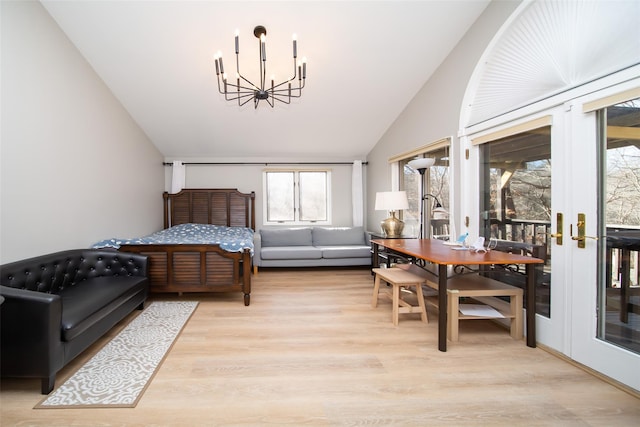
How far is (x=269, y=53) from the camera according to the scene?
3.25m

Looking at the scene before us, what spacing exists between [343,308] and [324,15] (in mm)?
2968

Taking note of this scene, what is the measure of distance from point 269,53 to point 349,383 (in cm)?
329

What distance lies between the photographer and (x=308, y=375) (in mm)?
1846

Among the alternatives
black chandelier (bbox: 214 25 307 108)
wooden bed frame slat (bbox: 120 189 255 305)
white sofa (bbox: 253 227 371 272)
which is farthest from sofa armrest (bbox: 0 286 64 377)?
white sofa (bbox: 253 227 371 272)

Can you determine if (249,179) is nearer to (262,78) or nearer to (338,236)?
(338,236)

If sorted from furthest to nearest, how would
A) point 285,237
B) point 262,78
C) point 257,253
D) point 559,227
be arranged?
point 285,237 → point 257,253 → point 262,78 → point 559,227

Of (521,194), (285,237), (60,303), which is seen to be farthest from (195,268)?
(521,194)

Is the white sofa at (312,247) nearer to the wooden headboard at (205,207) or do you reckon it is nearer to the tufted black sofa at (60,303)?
the wooden headboard at (205,207)

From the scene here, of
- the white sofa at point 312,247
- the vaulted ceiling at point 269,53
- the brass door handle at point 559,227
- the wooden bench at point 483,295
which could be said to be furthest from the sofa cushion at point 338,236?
the brass door handle at point 559,227

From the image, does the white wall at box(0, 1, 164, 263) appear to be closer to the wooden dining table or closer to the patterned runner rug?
the patterned runner rug

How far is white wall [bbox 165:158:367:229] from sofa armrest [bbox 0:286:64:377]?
3.95 m

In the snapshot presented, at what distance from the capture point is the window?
18.6 feet

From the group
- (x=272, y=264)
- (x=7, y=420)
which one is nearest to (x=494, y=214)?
(x=272, y=264)

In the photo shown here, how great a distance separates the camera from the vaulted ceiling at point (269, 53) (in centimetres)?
277
